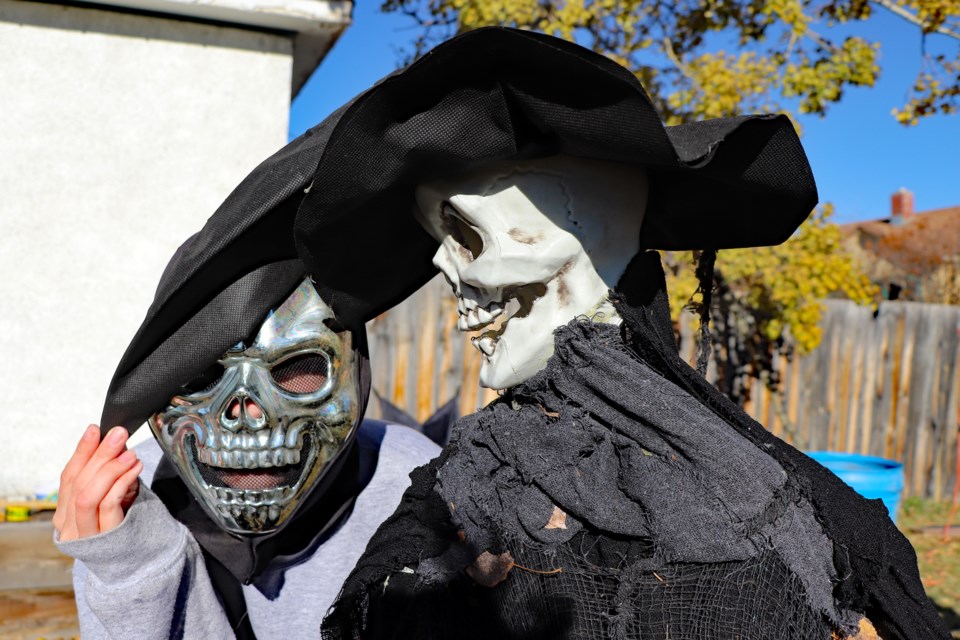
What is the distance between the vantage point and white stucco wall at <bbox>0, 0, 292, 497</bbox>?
345 centimetres

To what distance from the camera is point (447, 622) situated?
1286 mm

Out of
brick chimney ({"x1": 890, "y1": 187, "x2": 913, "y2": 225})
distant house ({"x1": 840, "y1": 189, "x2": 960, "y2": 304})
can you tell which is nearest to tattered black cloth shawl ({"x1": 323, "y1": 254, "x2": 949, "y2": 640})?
distant house ({"x1": 840, "y1": 189, "x2": 960, "y2": 304})

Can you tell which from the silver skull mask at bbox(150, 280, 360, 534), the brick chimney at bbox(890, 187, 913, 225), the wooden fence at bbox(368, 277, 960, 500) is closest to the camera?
the silver skull mask at bbox(150, 280, 360, 534)

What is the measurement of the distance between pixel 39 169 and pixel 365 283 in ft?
8.25

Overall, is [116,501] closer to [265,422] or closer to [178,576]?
[178,576]

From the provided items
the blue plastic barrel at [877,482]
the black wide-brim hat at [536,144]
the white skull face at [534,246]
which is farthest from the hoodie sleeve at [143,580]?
the blue plastic barrel at [877,482]

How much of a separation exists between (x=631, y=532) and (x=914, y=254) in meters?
16.4

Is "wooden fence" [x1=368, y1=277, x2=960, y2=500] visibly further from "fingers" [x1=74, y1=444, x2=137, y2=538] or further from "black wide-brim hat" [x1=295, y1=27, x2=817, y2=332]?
"black wide-brim hat" [x1=295, y1=27, x2=817, y2=332]

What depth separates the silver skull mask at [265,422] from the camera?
173 cm

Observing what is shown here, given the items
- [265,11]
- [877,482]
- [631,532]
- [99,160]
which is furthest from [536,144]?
[877,482]

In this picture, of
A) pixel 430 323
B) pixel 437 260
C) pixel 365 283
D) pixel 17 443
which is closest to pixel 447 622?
pixel 437 260

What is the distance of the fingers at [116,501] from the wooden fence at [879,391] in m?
4.15

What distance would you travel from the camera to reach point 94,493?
Answer: 1.59 meters

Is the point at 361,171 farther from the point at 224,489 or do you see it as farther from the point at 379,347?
the point at 379,347
